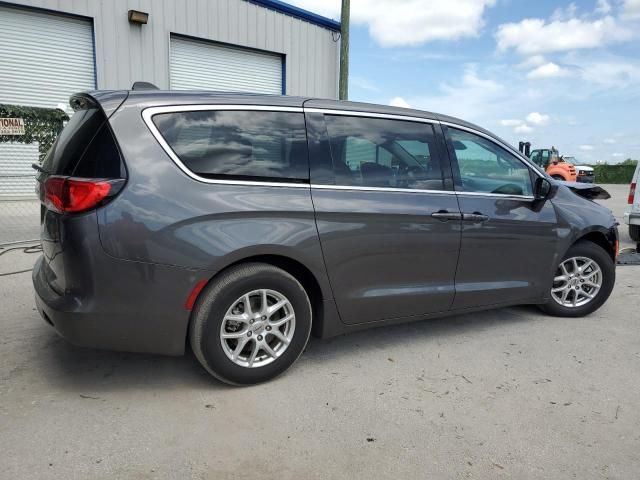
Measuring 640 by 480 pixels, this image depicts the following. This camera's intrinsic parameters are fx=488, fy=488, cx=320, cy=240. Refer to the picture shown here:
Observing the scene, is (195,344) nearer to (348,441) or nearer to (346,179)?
(348,441)

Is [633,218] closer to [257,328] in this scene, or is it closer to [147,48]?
[257,328]

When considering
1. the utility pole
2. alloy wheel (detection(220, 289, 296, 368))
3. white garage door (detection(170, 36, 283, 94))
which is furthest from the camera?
white garage door (detection(170, 36, 283, 94))

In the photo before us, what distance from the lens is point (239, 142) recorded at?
2.93m

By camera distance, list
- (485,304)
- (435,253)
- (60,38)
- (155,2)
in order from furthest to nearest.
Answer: (155,2), (60,38), (485,304), (435,253)

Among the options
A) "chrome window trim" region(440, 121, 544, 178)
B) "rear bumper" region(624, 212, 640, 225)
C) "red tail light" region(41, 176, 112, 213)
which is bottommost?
"rear bumper" region(624, 212, 640, 225)

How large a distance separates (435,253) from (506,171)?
104cm

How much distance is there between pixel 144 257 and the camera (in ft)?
8.57

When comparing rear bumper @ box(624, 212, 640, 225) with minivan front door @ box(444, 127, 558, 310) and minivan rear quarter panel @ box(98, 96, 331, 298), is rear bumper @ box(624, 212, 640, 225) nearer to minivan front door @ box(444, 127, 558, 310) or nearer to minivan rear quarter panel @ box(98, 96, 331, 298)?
minivan front door @ box(444, 127, 558, 310)

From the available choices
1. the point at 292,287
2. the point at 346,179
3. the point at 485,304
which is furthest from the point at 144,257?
the point at 485,304

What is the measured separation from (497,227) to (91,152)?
2864 mm

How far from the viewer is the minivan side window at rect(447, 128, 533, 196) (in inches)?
146

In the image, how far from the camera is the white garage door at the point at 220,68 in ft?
39.1

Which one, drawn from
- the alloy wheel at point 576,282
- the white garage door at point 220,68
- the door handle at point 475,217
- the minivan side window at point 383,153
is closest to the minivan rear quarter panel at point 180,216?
the minivan side window at point 383,153

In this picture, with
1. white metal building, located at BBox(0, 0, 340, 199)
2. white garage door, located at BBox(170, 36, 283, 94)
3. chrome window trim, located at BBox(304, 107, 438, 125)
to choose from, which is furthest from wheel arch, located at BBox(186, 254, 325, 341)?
white garage door, located at BBox(170, 36, 283, 94)
